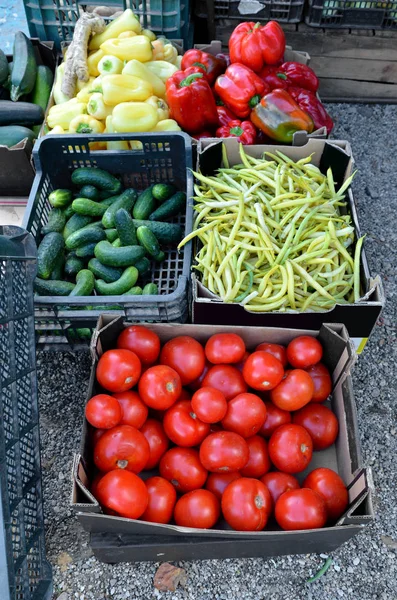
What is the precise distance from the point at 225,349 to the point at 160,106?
1.93 m

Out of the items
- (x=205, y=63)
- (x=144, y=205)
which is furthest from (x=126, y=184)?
(x=205, y=63)

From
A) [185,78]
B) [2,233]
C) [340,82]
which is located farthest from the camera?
[340,82]

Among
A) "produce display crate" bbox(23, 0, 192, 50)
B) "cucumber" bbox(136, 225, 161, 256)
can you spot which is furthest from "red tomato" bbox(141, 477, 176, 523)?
"produce display crate" bbox(23, 0, 192, 50)

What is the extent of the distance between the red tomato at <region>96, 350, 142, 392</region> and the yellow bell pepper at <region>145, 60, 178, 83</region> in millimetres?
2214

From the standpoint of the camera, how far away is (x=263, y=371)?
79.5 inches

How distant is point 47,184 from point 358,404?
90.4 inches

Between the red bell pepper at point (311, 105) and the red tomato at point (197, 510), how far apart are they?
102 inches

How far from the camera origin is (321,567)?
7.52ft

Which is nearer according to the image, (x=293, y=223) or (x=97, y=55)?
(x=293, y=223)

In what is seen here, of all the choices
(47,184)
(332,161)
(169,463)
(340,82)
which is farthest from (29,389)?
(340,82)

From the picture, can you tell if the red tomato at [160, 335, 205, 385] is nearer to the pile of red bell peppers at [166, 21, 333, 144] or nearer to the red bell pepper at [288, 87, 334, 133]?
the pile of red bell peppers at [166, 21, 333, 144]

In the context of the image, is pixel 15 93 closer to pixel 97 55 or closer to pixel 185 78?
pixel 97 55

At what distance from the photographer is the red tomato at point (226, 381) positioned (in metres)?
2.09

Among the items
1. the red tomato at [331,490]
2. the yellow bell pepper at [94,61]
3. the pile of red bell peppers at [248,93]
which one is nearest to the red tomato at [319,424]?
the red tomato at [331,490]
